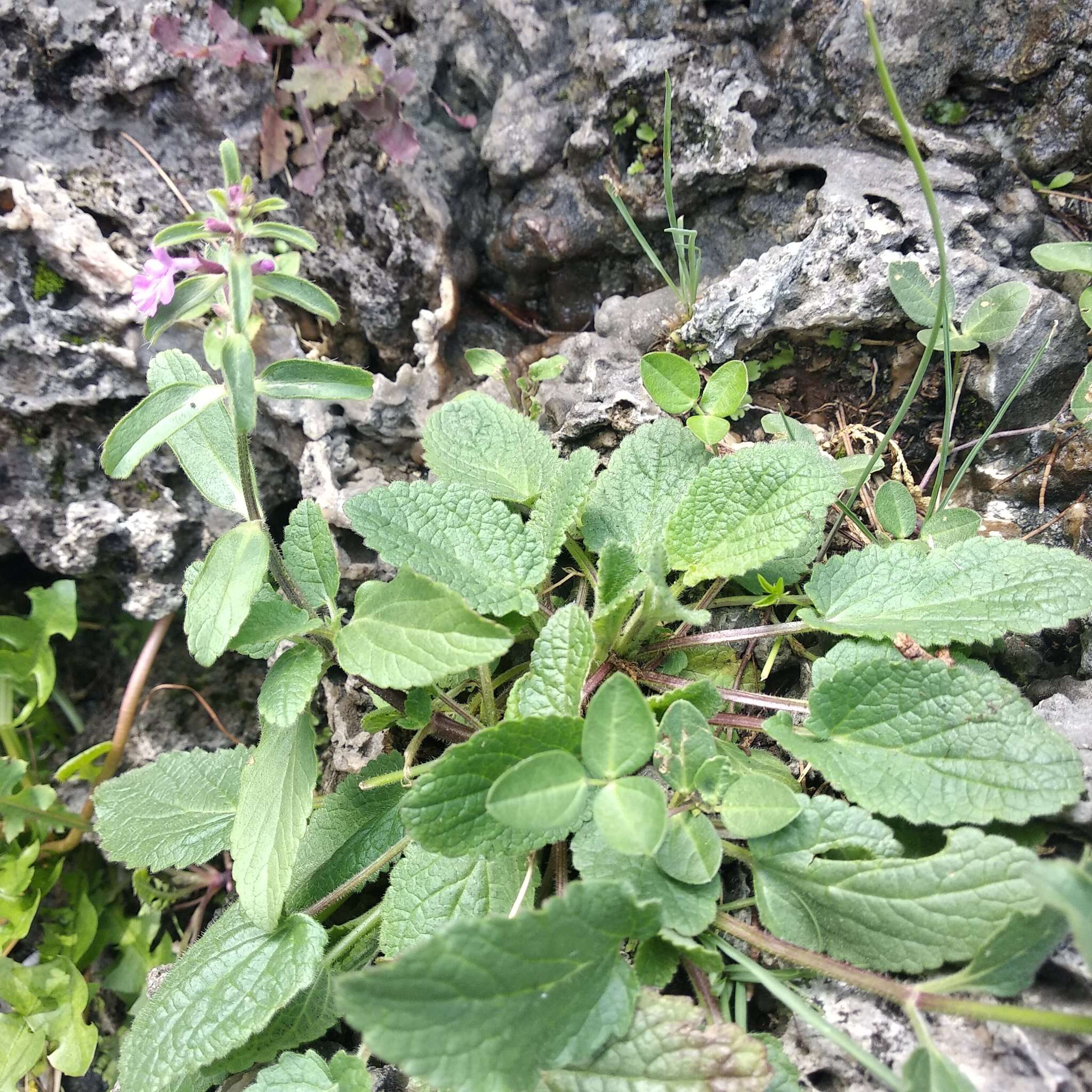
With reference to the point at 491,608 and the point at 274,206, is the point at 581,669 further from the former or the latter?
the point at 274,206

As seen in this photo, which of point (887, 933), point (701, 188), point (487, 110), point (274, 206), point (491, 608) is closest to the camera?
point (887, 933)

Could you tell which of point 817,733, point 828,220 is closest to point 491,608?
point 817,733

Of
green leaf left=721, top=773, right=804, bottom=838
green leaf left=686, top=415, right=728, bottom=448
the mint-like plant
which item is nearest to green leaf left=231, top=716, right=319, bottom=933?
the mint-like plant

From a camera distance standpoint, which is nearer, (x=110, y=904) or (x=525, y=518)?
(x=525, y=518)

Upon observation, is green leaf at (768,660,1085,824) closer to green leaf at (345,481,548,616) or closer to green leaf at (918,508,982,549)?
green leaf at (918,508,982,549)

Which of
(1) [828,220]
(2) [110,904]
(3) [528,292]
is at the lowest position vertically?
(2) [110,904]
